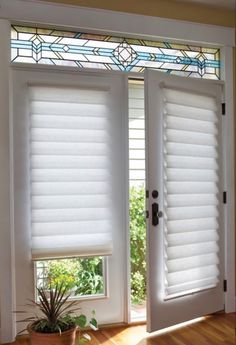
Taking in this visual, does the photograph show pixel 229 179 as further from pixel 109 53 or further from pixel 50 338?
pixel 50 338

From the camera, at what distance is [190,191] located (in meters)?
3.15

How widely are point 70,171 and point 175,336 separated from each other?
1.45 meters

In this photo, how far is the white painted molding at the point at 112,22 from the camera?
280 cm

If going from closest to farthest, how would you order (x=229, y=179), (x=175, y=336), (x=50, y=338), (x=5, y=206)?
(x=50, y=338), (x=5, y=206), (x=175, y=336), (x=229, y=179)

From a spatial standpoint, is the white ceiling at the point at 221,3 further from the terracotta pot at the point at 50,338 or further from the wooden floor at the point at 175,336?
the terracotta pot at the point at 50,338

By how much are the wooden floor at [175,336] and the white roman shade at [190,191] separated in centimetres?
29

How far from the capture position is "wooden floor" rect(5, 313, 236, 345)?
110 inches

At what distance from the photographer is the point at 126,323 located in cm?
310

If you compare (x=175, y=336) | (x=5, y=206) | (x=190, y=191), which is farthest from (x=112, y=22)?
(x=175, y=336)

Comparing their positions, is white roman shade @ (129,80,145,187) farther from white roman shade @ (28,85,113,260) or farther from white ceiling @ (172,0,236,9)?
white ceiling @ (172,0,236,9)

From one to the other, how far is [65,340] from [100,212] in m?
0.97

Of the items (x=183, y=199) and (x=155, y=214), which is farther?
(x=183, y=199)

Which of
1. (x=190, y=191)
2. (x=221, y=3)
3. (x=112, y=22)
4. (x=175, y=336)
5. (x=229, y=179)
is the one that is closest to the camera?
(x=175, y=336)

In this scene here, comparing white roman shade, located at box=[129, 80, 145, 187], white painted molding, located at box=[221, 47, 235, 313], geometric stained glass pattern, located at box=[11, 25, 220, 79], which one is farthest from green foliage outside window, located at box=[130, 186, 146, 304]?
geometric stained glass pattern, located at box=[11, 25, 220, 79]
